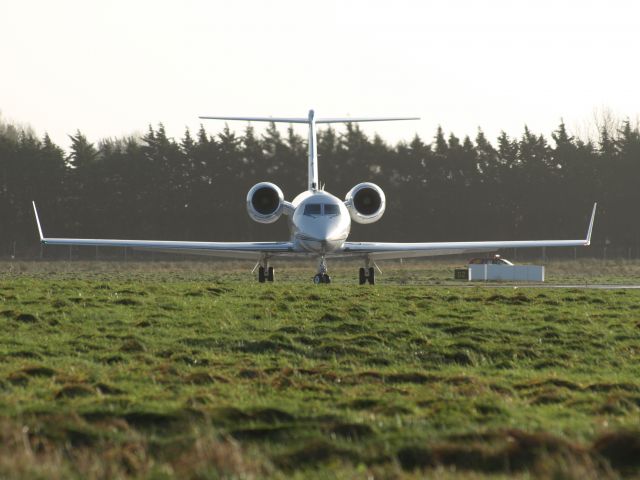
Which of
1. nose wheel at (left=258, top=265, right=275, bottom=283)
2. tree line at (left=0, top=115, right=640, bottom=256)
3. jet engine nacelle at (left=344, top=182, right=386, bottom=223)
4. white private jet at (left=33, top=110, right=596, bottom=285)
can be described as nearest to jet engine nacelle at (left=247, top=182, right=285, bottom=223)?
white private jet at (left=33, top=110, right=596, bottom=285)

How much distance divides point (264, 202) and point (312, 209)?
Answer: 3978 mm

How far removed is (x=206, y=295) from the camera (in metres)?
26.0

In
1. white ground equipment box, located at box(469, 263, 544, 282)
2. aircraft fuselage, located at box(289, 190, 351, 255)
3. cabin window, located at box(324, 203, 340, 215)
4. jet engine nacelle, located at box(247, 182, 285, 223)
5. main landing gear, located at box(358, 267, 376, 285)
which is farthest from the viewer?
white ground equipment box, located at box(469, 263, 544, 282)

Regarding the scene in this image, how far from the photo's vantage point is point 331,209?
131ft

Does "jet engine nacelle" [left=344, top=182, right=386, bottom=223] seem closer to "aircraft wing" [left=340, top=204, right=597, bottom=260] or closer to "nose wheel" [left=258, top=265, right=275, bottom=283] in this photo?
"aircraft wing" [left=340, top=204, right=597, bottom=260]

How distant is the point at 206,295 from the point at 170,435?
16527 mm

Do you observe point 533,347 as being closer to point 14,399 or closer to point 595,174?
point 14,399

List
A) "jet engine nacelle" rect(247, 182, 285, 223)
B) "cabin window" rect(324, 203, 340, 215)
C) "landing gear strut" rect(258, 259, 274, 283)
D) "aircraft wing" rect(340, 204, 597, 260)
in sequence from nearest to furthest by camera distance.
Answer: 1. "cabin window" rect(324, 203, 340, 215)
2. "aircraft wing" rect(340, 204, 597, 260)
3. "landing gear strut" rect(258, 259, 274, 283)
4. "jet engine nacelle" rect(247, 182, 285, 223)

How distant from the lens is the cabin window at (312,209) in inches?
1564

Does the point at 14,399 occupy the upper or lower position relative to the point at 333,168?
lower

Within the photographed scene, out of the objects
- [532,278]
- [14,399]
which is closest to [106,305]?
[14,399]

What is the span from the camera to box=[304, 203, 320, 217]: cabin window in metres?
39.7

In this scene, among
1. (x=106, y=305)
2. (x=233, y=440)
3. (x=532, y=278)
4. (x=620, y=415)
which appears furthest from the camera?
(x=532, y=278)

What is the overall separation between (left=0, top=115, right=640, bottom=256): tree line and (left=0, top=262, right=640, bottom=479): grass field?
78.4 metres
